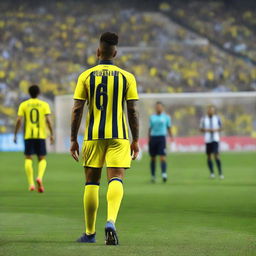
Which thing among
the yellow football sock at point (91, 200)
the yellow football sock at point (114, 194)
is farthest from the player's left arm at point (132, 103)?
the yellow football sock at point (91, 200)

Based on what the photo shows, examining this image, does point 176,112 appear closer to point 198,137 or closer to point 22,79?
point 198,137

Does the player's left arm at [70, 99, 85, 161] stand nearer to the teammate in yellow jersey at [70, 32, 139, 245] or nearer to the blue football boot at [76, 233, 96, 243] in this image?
the teammate in yellow jersey at [70, 32, 139, 245]

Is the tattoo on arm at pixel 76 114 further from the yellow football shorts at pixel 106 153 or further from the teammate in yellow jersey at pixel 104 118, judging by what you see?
the yellow football shorts at pixel 106 153

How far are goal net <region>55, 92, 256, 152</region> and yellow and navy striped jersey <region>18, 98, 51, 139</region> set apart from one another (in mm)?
22775

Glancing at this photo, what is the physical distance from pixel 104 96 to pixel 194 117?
32415 mm

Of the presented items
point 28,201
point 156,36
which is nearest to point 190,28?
point 156,36

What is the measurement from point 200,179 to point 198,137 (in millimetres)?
18980

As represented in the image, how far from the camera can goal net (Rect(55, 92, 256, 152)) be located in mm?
38031

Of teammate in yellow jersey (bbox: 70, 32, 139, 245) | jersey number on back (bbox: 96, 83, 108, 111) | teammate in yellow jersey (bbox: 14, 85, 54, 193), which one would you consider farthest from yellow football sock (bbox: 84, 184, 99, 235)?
teammate in yellow jersey (bbox: 14, 85, 54, 193)

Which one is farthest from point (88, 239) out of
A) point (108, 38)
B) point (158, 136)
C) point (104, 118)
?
point (158, 136)

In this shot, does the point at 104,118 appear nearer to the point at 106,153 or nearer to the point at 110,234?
the point at 106,153

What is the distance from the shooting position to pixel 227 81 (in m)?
43.9

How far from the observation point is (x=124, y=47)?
45.8 metres

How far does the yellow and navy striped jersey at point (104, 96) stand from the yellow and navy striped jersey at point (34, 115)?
7663 millimetres
